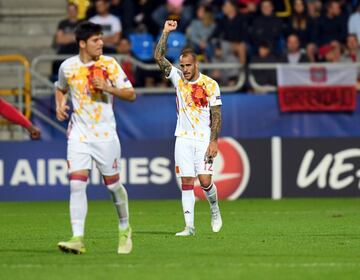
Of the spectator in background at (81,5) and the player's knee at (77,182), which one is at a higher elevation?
the spectator in background at (81,5)

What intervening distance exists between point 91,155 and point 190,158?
2885 mm

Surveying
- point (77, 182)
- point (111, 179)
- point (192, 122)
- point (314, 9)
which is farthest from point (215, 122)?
point (314, 9)

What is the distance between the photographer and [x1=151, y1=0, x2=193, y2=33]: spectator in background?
2441 centimetres

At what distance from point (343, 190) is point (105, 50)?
5.42 metres

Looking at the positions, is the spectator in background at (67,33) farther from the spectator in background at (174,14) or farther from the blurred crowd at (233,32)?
the spectator in background at (174,14)

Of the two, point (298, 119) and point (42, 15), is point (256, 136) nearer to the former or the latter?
point (298, 119)

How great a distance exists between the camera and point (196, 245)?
12477 millimetres

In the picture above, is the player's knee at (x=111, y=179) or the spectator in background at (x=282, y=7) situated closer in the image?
the player's knee at (x=111, y=179)

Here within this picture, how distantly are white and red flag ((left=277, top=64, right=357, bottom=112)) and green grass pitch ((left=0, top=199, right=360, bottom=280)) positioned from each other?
10.3 ft

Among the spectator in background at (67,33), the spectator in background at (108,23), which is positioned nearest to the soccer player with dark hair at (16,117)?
the spectator in background at (67,33)

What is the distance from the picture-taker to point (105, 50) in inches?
931

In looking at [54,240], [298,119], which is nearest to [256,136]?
[298,119]

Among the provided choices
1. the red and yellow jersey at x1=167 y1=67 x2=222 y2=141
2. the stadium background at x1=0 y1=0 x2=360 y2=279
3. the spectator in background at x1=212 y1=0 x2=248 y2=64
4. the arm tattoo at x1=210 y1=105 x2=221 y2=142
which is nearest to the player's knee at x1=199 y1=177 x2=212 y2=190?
the red and yellow jersey at x1=167 y1=67 x2=222 y2=141

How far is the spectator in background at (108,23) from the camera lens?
23938 millimetres
